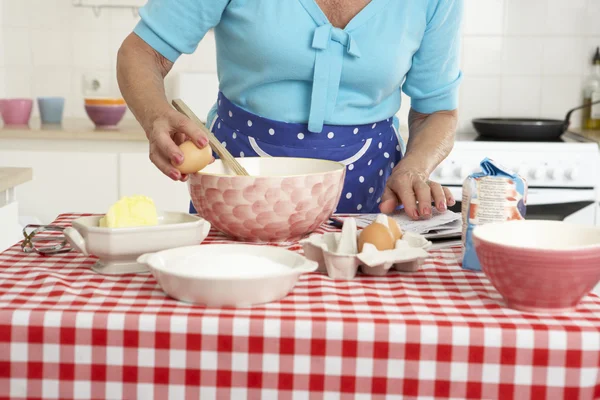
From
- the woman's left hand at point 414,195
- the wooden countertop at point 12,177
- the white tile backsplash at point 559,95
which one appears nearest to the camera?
the woman's left hand at point 414,195

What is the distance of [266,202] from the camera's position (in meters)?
1.10

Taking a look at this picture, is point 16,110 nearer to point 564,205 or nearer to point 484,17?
point 484,17

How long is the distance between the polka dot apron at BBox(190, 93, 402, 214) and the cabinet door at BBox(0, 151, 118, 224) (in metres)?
1.16

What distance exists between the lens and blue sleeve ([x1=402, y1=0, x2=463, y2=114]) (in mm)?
1498

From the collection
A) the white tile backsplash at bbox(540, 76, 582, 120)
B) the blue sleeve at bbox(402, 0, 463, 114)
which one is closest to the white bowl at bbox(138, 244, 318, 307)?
the blue sleeve at bbox(402, 0, 463, 114)

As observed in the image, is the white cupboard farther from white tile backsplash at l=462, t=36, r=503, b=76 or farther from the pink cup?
white tile backsplash at l=462, t=36, r=503, b=76

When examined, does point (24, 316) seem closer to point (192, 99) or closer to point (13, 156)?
point (13, 156)

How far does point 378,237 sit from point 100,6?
96.1 inches

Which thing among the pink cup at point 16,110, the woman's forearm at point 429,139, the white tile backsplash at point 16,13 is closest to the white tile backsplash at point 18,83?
the white tile backsplash at point 16,13

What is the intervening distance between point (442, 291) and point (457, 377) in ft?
0.47

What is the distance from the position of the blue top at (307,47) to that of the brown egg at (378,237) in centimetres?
47

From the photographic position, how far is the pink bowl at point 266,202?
1094mm

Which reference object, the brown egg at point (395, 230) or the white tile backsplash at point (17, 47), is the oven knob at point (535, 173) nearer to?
the brown egg at point (395, 230)

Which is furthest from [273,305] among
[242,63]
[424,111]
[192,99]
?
[192,99]
